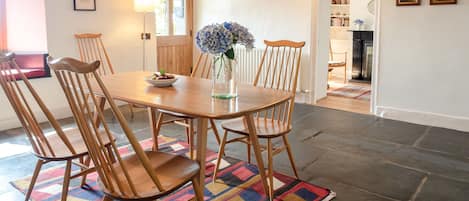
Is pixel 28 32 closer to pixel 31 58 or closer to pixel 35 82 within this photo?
pixel 31 58

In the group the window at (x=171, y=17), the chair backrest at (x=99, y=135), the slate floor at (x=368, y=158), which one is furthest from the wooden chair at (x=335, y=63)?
the chair backrest at (x=99, y=135)

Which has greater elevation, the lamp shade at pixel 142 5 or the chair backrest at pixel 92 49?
the lamp shade at pixel 142 5

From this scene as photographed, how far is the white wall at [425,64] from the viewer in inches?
167

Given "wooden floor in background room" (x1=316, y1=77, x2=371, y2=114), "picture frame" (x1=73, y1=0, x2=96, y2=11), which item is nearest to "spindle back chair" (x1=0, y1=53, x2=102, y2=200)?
"picture frame" (x1=73, y1=0, x2=96, y2=11)

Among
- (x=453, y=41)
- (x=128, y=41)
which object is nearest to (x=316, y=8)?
(x=453, y=41)

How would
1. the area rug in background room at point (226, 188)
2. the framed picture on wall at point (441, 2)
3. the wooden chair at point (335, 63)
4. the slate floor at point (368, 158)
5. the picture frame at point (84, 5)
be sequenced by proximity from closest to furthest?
the area rug in background room at point (226, 188) < the slate floor at point (368, 158) < the framed picture on wall at point (441, 2) < the picture frame at point (84, 5) < the wooden chair at point (335, 63)

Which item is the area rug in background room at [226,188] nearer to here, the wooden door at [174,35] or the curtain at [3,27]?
the curtain at [3,27]

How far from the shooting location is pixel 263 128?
2787 mm

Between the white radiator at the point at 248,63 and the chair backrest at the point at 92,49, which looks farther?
the white radiator at the point at 248,63

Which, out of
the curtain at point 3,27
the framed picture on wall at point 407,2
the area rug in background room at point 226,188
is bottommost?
the area rug in background room at point 226,188

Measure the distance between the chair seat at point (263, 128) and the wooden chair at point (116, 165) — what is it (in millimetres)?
695

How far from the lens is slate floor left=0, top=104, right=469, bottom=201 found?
2777 mm

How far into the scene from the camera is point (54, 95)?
4.65 m

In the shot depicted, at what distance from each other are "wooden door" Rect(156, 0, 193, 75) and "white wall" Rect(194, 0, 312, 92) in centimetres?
29
